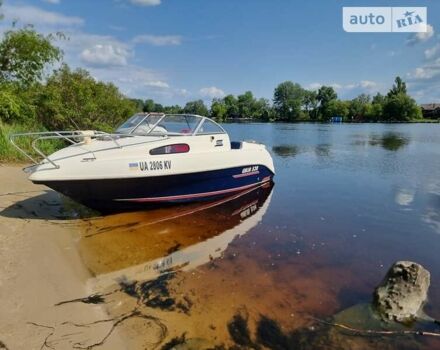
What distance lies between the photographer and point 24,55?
15016mm

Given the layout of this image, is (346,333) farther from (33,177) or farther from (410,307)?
(33,177)

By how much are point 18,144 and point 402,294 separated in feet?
42.5

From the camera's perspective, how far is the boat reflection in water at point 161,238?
5648mm

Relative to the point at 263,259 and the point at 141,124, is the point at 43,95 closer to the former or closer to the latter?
the point at 141,124

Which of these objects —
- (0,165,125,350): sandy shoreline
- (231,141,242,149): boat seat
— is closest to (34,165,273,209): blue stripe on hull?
(231,141,242,149): boat seat

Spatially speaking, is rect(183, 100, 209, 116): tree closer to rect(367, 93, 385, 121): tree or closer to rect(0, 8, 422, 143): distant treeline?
rect(0, 8, 422, 143): distant treeline

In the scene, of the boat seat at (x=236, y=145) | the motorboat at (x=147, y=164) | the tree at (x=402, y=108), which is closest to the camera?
the motorboat at (x=147, y=164)

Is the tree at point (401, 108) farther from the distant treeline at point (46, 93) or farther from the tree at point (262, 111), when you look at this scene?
the distant treeline at point (46, 93)

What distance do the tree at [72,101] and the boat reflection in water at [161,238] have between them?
10388mm

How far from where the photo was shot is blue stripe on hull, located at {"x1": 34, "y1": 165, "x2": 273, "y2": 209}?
280 inches

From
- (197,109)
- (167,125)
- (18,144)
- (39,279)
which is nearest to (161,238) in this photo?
(39,279)

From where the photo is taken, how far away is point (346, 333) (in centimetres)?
411

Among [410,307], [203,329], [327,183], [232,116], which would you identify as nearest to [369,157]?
[327,183]

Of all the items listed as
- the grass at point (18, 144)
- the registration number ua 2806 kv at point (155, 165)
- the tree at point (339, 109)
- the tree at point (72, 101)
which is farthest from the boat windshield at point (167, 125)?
the tree at point (339, 109)
